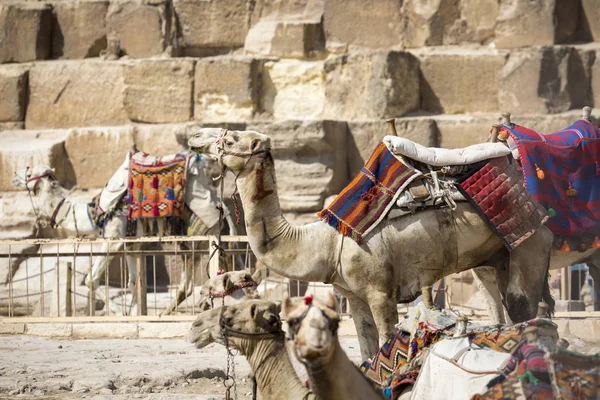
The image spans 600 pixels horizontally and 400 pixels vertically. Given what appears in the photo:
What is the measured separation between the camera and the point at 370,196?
24.0 feet

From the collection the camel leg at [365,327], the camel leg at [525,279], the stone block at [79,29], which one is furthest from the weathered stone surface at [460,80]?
the camel leg at [365,327]

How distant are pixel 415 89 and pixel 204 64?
2.80 m

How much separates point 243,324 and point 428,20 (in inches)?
400

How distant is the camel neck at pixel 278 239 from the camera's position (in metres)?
7.20

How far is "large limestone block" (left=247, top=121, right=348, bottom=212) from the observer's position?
14.1 m

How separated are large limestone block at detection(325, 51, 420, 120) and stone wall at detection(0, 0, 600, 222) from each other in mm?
17

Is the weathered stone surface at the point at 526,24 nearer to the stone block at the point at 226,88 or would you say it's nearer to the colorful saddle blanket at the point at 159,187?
the stone block at the point at 226,88

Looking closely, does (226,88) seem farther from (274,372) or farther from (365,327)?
(274,372)

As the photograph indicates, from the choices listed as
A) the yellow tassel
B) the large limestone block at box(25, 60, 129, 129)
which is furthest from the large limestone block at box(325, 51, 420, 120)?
the yellow tassel

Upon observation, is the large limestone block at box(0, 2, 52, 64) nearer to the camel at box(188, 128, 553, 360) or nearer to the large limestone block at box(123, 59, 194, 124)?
the large limestone block at box(123, 59, 194, 124)

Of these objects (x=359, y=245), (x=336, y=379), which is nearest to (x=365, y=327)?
(x=359, y=245)

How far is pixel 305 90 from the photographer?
1566cm

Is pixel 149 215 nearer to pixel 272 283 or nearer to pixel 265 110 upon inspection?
pixel 272 283

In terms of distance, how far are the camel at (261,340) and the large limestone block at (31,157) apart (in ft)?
32.9
